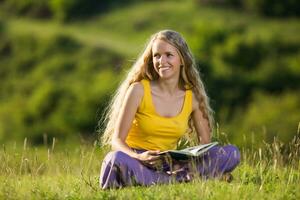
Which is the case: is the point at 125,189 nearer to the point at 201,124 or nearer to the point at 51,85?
the point at 201,124

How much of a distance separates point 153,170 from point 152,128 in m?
0.55

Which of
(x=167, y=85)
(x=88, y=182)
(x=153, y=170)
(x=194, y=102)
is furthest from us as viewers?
(x=194, y=102)

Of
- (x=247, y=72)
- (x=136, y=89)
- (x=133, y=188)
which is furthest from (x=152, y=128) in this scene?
(x=247, y=72)

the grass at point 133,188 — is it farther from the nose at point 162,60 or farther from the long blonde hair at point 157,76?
the nose at point 162,60

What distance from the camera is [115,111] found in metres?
8.55

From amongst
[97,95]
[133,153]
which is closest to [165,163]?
[133,153]

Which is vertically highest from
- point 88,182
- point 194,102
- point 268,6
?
point 194,102

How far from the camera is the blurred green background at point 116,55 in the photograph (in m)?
61.8

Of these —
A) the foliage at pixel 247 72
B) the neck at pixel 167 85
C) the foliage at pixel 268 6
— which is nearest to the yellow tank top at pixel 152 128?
the neck at pixel 167 85

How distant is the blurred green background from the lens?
61750mm

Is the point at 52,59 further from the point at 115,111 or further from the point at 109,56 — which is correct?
the point at 115,111

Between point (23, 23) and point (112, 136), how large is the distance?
228 feet

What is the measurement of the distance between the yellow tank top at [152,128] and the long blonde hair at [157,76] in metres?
0.16

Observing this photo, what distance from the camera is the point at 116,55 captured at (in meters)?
65.6
